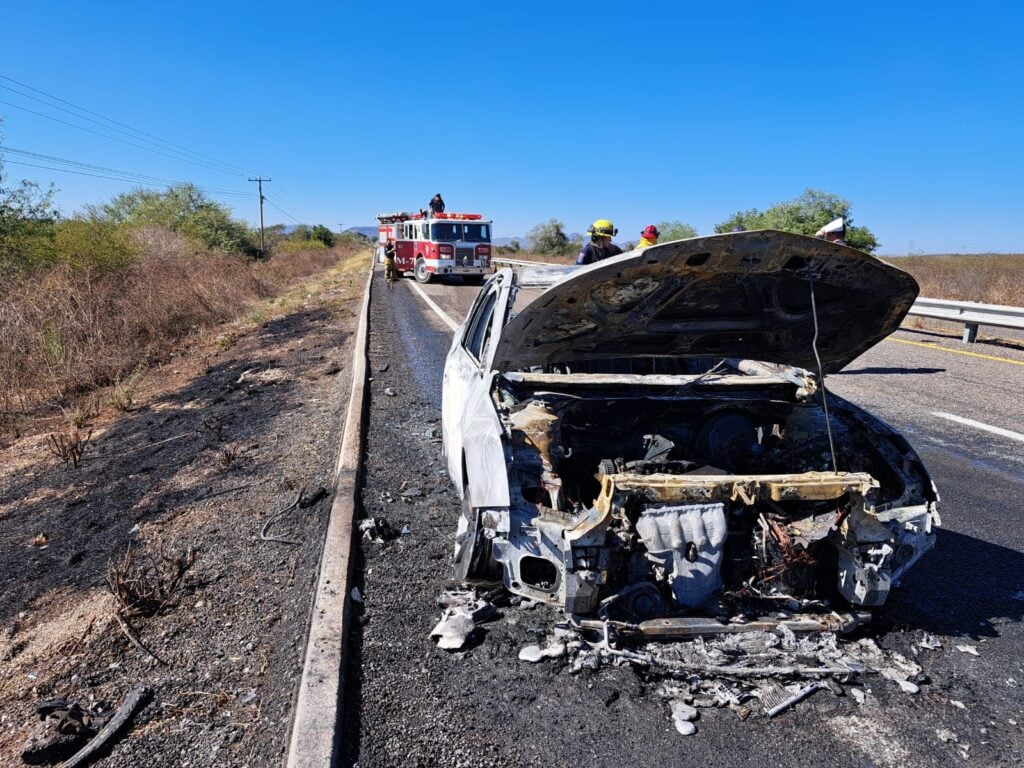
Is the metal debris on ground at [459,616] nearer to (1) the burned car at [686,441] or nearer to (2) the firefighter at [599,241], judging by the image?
(1) the burned car at [686,441]

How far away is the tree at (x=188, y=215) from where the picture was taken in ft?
126

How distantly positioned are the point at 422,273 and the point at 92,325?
53.1ft

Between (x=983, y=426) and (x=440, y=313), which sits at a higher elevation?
(x=440, y=313)

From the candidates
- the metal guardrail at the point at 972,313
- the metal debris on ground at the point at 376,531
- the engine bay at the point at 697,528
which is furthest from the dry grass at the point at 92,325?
the metal guardrail at the point at 972,313

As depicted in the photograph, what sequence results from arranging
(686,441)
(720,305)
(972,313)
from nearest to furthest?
(720,305)
(686,441)
(972,313)

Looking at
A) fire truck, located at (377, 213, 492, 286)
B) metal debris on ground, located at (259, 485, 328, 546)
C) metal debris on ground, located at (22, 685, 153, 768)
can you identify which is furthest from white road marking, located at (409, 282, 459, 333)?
metal debris on ground, located at (22, 685, 153, 768)

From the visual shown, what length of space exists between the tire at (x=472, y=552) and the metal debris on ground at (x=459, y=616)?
0.34ft

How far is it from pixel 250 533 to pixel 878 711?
12.7 ft

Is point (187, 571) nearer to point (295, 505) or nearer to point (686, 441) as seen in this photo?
point (295, 505)

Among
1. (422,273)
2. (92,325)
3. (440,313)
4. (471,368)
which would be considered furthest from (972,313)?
(422,273)

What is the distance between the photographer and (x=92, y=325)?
39.3 feet

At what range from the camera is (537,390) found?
422 cm

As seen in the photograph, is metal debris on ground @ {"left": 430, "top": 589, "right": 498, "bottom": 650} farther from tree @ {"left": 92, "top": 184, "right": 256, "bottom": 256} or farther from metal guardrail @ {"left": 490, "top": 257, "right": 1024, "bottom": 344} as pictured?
tree @ {"left": 92, "top": 184, "right": 256, "bottom": 256}

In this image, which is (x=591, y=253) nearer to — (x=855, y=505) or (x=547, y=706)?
(x=855, y=505)
